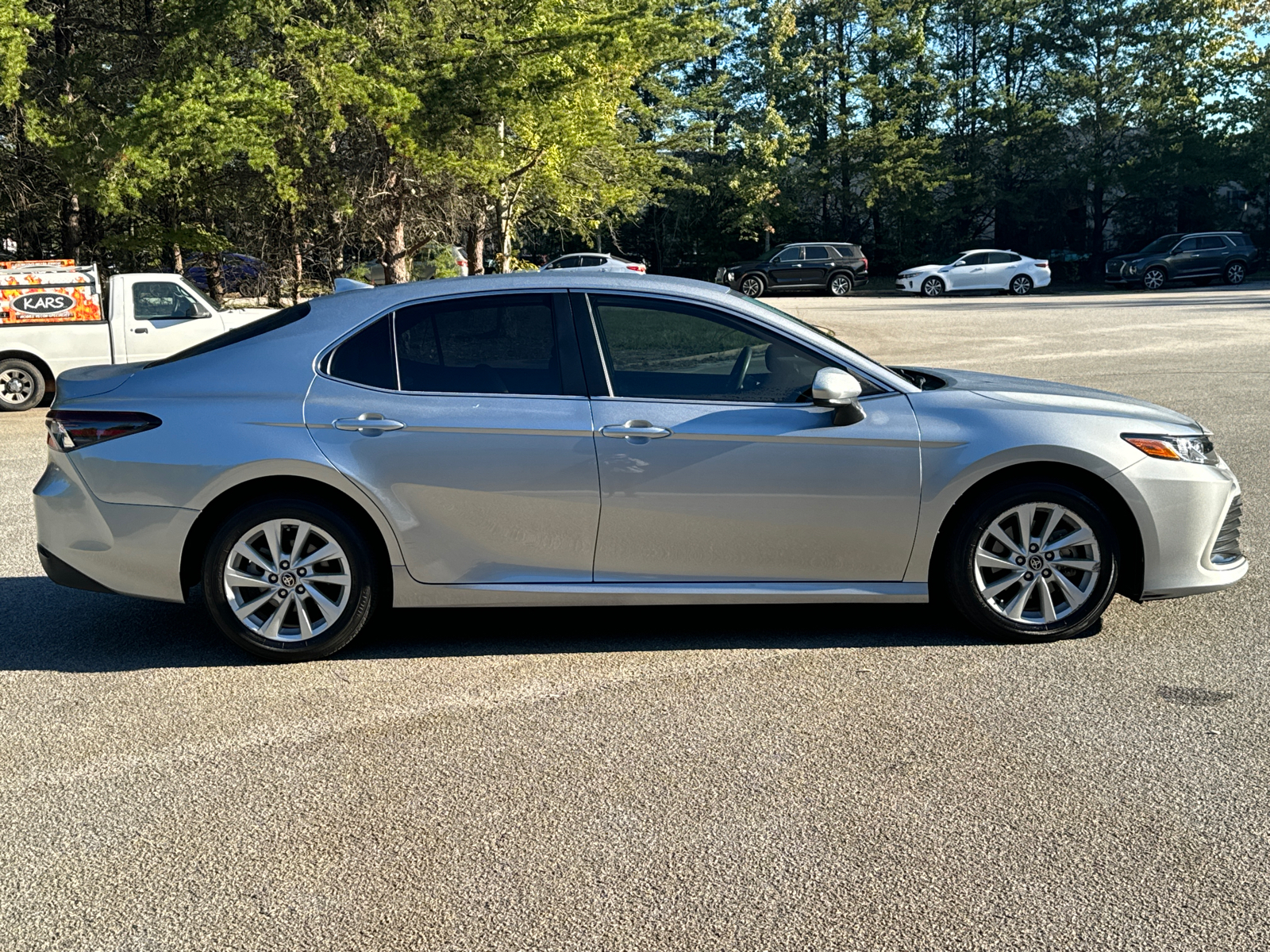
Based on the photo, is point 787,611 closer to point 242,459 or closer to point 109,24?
point 242,459

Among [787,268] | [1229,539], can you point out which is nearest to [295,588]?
[1229,539]

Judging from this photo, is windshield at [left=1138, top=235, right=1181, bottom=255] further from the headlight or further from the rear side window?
the rear side window

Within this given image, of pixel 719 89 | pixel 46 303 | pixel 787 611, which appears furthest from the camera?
pixel 719 89

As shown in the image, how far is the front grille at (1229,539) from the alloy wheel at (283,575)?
3.71 meters

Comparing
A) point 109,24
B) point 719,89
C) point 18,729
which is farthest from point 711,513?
point 719,89

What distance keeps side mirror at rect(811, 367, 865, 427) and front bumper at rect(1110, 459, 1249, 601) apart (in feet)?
3.80

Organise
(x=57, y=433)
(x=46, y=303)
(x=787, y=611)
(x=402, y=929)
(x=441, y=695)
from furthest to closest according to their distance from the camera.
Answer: (x=46, y=303) < (x=787, y=611) < (x=57, y=433) < (x=441, y=695) < (x=402, y=929)

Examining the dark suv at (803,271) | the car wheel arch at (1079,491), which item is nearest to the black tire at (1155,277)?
the dark suv at (803,271)

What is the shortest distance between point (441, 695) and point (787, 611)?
5.94 ft

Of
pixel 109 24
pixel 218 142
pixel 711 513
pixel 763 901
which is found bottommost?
pixel 763 901

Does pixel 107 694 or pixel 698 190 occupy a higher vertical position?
pixel 698 190

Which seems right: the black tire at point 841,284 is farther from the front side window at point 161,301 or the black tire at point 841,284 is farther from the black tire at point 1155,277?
the front side window at point 161,301

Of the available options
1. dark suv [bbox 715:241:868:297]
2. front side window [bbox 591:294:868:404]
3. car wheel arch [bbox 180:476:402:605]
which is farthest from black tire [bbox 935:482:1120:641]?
dark suv [bbox 715:241:868:297]

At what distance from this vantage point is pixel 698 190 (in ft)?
148
